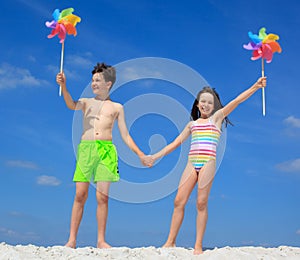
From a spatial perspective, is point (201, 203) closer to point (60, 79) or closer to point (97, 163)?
point (97, 163)

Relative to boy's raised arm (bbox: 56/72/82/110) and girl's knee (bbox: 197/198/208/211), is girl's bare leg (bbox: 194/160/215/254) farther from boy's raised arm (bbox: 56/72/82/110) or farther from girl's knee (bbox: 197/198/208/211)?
boy's raised arm (bbox: 56/72/82/110)

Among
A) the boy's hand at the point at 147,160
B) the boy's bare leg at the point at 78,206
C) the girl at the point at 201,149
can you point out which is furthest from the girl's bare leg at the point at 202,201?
the boy's bare leg at the point at 78,206

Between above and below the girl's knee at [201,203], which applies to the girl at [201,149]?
above

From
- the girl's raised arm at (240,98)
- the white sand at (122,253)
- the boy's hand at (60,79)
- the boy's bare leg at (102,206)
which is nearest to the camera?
the white sand at (122,253)

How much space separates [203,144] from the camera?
622 cm

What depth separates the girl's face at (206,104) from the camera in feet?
21.2

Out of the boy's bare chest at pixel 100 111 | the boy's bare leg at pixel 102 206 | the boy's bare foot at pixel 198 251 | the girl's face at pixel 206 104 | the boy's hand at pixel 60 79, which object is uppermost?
the boy's hand at pixel 60 79

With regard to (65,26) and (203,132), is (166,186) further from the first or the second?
(65,26)

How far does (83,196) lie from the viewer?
6215 mm

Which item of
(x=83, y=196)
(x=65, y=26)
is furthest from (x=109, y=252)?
(x=65, y=26)

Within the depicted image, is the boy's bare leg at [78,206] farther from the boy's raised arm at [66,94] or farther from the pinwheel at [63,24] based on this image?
the pinwheel at [63,24]

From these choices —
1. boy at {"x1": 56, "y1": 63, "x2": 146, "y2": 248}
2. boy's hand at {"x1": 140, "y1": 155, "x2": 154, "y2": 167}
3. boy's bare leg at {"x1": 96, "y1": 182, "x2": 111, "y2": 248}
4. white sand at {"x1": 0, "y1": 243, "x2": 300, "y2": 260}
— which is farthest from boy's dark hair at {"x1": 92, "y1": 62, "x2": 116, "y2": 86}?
white sand at {"x1": 0, "y1": 243, "x2": 300, "y2": 260}

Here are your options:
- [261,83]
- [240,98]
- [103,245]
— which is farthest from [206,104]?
[103,245]

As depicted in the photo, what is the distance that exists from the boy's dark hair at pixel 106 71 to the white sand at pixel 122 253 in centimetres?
223
